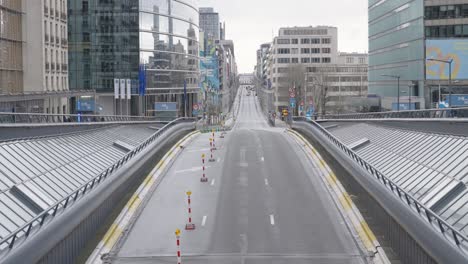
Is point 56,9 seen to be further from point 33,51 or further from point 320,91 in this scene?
point 320,91

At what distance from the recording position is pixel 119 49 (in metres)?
108

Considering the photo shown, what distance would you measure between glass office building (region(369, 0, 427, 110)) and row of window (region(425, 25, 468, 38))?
4.19ft

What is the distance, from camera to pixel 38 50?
77375 mm

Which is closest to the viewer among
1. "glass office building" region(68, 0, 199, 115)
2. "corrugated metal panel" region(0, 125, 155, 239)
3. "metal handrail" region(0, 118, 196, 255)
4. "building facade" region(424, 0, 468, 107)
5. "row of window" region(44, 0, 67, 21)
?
"metal handrail" region(0, 118, 196, 255)

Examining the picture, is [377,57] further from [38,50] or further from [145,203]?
[145,203]

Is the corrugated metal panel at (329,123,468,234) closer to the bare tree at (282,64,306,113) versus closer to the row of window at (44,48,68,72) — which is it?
the row of window at (44,48,68,72)

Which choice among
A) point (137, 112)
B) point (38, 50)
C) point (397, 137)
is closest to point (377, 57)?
point (137, 112)

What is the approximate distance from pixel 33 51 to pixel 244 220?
55.8 m

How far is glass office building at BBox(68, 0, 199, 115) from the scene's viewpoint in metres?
105

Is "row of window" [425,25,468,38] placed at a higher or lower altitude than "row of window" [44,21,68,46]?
higher

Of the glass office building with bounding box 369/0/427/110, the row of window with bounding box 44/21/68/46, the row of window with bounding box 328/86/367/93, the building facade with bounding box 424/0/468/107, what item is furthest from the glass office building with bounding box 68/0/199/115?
the row of window with bounding box 328/86/367/93

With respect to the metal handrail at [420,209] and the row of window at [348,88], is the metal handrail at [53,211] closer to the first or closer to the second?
the metal handrail at [420,209]

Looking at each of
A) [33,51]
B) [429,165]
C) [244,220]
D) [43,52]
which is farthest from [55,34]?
[429,165]

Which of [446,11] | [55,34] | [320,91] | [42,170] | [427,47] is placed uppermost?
[446,11]
